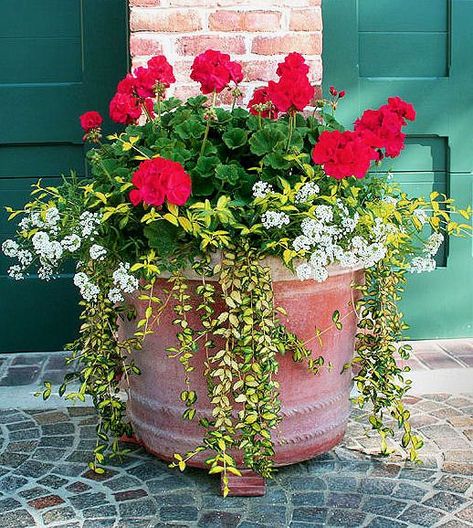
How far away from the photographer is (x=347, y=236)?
2.34 metres

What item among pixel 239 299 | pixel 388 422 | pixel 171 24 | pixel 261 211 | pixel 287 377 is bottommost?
pixel 388 422

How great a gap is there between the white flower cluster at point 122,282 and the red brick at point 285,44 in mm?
1108

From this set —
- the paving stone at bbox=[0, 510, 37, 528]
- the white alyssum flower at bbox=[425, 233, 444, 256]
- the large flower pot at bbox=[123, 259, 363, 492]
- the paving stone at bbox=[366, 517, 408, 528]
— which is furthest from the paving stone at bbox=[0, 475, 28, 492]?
the white alyssum flower at bbox=[425, 233, 444, 256]

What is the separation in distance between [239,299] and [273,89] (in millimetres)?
578

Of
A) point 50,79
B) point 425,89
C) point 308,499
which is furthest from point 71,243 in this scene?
point 425,89

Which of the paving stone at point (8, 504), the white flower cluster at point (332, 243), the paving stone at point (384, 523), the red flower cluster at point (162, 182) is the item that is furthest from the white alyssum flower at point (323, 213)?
the paving stone at point (8, 504)

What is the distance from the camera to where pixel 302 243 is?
2.21 m

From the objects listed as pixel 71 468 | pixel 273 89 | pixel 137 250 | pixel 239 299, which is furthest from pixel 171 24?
pixel 71 468

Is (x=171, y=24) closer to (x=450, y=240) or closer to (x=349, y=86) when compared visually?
(x=349, y=86)

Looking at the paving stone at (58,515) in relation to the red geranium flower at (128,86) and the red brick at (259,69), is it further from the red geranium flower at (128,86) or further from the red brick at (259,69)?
the red brick at (259,69)

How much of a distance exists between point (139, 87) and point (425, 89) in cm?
163

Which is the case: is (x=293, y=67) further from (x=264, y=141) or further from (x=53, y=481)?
(x=53, y=481)

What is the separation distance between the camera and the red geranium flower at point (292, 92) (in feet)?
7.57

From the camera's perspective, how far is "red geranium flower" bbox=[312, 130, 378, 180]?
2.20 metres
